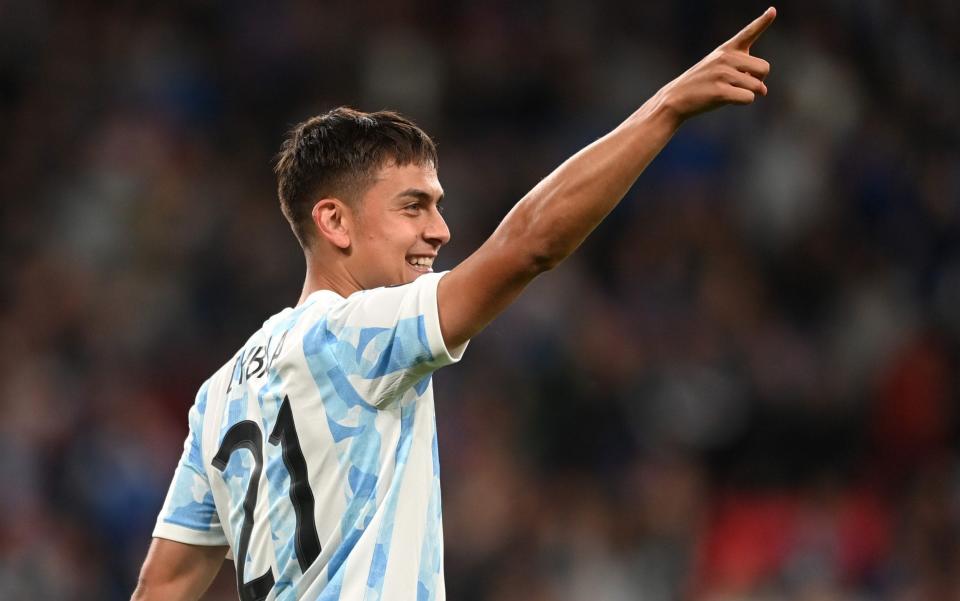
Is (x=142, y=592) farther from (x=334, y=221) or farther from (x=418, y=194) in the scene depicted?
(x=418, y=194)

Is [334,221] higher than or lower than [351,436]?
higher

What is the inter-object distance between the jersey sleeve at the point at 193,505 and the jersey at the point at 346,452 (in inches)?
10.3

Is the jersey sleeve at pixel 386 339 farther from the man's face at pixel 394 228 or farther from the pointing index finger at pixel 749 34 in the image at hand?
the pointing index finger at pixel 749 34

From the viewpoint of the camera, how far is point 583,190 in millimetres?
2531

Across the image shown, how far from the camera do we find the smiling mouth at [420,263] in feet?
10.3

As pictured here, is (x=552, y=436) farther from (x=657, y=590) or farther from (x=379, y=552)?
(x=379, y=552)

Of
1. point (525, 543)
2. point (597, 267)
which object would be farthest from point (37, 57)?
point (525, 543)

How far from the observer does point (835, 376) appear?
7.89 m

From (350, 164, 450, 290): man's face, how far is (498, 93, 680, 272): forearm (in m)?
0.57

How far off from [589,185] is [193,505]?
4.46ft

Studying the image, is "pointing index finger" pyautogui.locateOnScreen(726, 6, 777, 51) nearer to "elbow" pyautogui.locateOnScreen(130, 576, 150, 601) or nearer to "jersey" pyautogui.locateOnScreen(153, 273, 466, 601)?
"jersey" pyautogui.locateOnScreen(153, 273, 466, 601)

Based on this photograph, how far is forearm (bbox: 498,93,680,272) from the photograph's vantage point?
2531mm

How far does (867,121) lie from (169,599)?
707 cm

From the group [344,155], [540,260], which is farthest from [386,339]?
[344,155]
